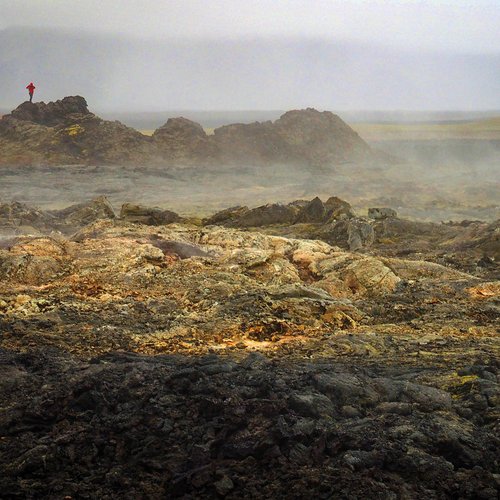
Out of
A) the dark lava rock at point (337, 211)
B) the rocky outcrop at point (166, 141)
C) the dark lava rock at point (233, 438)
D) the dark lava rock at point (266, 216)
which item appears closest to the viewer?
the dark lava rock at point (233, 438)

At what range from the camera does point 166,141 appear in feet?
185

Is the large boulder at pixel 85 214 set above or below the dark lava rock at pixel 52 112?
below

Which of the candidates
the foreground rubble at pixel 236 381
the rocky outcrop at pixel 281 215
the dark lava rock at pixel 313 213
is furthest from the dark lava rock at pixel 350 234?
the foreground rubble at pixel 236 381

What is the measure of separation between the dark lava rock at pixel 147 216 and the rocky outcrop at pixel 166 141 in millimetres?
27502

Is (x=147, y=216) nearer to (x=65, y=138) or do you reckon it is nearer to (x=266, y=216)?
(x=266, y=216)

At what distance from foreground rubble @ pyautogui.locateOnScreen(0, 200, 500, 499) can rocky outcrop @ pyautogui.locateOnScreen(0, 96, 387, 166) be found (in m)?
40.6

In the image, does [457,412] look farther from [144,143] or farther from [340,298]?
[144,143]

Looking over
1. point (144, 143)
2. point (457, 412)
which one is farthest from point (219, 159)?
point (457, 412)

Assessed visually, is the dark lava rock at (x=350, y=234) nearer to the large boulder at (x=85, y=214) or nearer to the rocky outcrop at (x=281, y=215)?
the rocky outcrop at (x=281, y=215)

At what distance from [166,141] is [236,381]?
5128cm

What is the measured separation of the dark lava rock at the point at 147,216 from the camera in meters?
24.4

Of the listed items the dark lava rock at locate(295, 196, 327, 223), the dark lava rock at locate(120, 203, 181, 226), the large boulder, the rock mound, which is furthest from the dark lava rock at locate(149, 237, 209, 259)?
the rock mound

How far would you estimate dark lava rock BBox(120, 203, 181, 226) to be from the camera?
2438cm

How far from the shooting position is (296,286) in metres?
12.1
